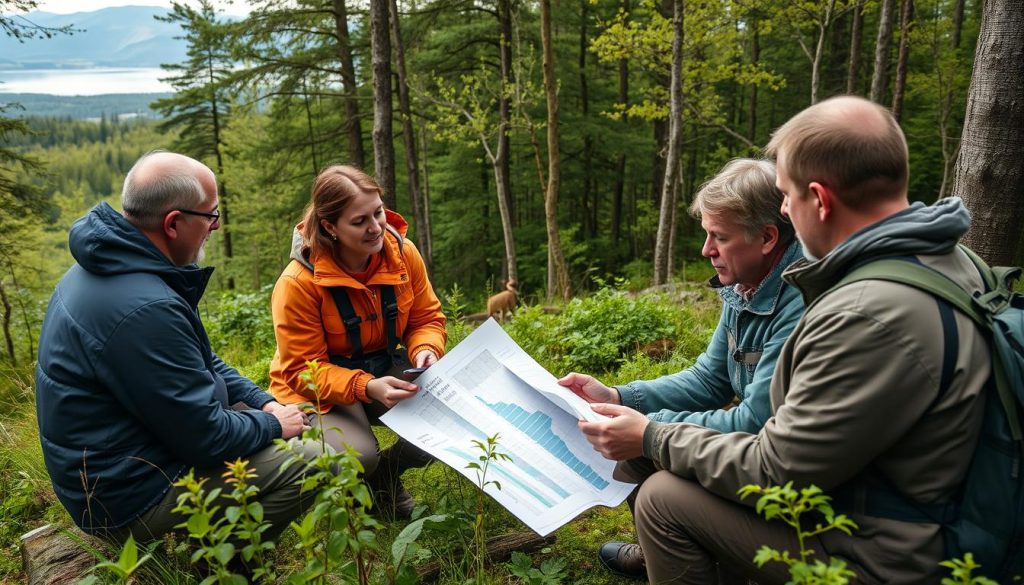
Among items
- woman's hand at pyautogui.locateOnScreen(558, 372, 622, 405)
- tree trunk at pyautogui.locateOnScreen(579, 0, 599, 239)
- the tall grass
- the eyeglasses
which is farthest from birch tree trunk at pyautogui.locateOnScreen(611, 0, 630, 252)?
the eyeglasses

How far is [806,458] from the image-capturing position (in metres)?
1.62

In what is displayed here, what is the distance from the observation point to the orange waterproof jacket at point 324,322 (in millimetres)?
3051

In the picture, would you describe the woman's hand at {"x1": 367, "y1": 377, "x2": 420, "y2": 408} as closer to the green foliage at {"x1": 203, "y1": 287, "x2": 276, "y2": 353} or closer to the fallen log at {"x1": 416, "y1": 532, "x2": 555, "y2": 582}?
the fallen log at {"x1": 416, "y1": 532, "x2": 555, "y2": 582}

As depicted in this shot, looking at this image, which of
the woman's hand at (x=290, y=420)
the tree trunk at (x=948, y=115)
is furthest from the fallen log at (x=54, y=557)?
the tree trunk at (x=948, y=115)

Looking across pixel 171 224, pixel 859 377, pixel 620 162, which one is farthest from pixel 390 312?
pixel 620 162

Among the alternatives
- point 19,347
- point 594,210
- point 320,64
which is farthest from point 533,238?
point 19,347

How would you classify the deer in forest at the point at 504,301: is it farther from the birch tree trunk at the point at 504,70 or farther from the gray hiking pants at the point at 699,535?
the gray hiking pants at the point at 699,535

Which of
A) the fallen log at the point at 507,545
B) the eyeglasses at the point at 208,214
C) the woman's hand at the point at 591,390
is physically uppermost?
the eyeglasses at the point at 208,214

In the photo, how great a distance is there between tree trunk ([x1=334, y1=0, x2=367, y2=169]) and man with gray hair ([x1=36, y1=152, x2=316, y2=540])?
41.7 feet

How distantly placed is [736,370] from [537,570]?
3.63ft

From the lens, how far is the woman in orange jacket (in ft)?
9.99

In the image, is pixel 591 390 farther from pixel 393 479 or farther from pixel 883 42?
pixel 883 42

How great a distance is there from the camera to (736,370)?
2508 mm

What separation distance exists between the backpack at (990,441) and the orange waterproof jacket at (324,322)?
2.21 meters
